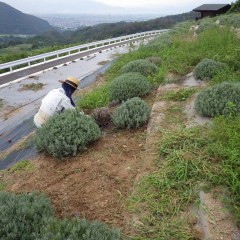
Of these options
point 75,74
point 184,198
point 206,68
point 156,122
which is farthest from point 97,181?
point 75,74

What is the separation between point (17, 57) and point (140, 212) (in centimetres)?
2452

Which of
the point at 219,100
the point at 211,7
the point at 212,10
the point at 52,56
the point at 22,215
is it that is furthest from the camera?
the point at 211,7

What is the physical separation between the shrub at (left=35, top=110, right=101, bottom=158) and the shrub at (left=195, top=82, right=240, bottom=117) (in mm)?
2168

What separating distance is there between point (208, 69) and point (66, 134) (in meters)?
5.13

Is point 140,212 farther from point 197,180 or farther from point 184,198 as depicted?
point 197,180

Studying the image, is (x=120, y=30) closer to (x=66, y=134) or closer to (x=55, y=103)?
(x=55, y=103)

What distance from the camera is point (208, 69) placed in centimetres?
968

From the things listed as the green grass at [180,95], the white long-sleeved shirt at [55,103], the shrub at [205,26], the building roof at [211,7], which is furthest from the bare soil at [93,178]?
the building roof at [211,7]

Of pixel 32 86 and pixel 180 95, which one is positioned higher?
pixel 180 95

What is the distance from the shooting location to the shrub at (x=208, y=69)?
9594 millimetres

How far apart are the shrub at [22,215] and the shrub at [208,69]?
22.0 ft

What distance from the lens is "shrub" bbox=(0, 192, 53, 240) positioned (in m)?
3.76

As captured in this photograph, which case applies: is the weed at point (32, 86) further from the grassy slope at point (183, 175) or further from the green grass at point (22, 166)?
the grassy slope at point (183, 175)

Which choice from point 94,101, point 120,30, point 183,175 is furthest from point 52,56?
point 120,30
